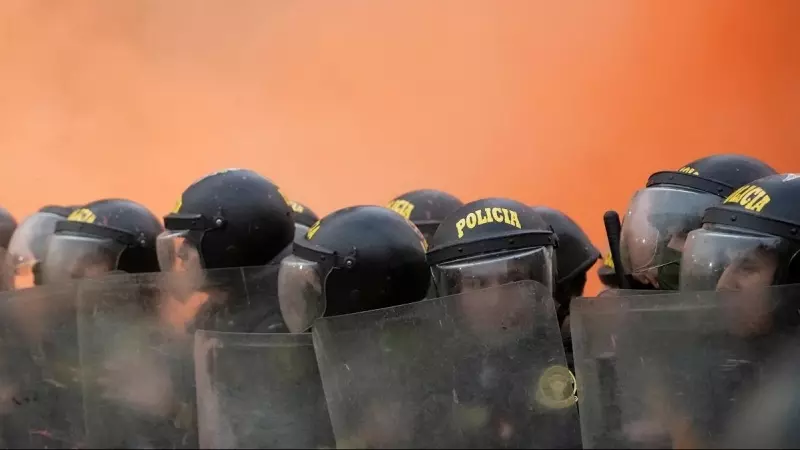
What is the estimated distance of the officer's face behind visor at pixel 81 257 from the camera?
181cm

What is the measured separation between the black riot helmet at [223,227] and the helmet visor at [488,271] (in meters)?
0.43

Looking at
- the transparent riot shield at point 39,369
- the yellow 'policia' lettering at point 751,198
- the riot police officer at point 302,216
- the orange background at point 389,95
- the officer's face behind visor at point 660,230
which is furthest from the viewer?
the orange background at point 389,95

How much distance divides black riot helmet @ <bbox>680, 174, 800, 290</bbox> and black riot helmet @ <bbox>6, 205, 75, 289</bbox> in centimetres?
150

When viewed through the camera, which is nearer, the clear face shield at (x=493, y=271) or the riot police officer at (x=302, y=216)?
the clear face shield at (x=493, y=271)

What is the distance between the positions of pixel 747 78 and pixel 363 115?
1.52 meters

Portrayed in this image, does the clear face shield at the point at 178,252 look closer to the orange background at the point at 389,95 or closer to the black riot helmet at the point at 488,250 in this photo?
the black riot helmet at the point at 488,250

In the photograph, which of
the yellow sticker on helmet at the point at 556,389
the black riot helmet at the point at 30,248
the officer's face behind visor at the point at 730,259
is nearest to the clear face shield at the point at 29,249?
the black riot helmet at the point at 30,248

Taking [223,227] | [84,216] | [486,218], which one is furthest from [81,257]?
[486,218]

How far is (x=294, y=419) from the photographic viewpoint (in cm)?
121

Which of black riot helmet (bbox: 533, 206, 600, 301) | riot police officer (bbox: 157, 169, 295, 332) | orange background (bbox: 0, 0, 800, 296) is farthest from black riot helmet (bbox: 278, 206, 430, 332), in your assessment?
orange background (bbox: 0, 0, 800, 296)

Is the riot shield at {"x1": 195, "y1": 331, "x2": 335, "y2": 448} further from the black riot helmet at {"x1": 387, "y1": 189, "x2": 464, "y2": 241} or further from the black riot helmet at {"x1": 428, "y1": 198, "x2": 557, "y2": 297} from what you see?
the black riot helmet at {"x1": 387, "y1": 189, "x2": 464, "y2": 241}

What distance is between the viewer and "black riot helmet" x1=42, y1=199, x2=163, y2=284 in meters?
1.81

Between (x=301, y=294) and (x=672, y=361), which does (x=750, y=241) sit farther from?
(x=301, y=294)

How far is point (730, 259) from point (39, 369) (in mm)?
1272
